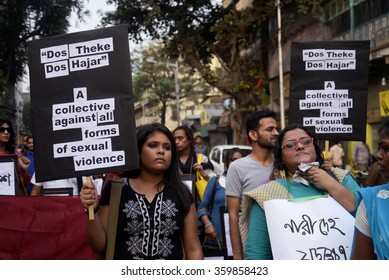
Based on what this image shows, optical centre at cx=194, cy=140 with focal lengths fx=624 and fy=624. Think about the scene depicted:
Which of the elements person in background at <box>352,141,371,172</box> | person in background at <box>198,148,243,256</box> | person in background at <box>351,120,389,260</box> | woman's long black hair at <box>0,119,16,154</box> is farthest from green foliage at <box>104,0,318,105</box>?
person in background at <box>351,120,389,260</box>

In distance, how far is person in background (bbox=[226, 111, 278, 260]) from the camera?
15.3 ft

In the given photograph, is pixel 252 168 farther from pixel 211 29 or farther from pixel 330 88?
pixel 211 29

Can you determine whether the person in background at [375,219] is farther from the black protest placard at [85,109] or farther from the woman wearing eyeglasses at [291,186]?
the black protest placard at [85,109]

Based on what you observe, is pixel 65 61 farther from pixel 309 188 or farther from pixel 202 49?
pixel 202 49

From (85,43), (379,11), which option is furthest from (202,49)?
(85,43)

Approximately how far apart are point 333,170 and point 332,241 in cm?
65

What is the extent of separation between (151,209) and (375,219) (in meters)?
1.36

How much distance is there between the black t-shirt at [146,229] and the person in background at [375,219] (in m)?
1.10

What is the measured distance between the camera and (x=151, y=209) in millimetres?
3576

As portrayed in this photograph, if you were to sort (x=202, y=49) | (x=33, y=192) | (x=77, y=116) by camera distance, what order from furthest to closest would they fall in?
(x=202, y=49), (x=33, y=192), (x=77, y=116)

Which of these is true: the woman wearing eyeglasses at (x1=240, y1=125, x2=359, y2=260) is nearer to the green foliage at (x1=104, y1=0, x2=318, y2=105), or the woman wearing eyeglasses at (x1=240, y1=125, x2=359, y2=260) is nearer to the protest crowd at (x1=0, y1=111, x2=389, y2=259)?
the protest crowd at (x1=0, y1=111, x2=389, y2=259)

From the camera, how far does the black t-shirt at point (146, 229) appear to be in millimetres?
3520

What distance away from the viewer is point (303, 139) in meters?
3.69

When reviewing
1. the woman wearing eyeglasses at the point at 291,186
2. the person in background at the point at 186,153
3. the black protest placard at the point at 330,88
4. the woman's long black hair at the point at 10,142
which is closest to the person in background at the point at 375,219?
the woman wearing eyeglasses at the point at 291,186
